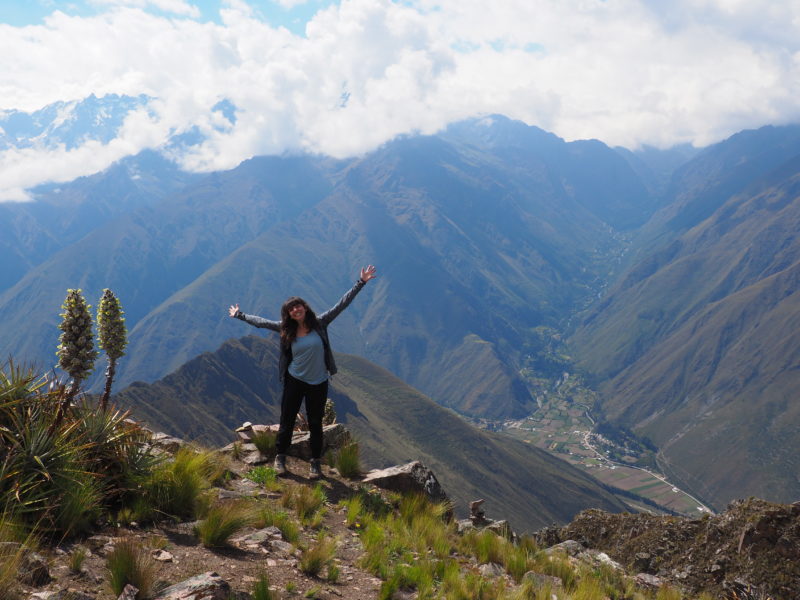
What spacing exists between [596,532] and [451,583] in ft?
37.0

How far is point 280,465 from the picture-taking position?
1207cm

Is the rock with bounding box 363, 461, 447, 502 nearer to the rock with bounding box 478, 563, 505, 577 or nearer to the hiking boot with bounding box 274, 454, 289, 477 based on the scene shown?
the hiking boot with bounding box 274, 454, 289, 477

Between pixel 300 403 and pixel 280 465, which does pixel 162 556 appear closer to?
pixel 300 403

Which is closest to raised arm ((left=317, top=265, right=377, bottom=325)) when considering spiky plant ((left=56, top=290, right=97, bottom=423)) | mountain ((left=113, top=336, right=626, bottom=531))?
spiky plant ((left=56, top=290, right=97, bottom=423))

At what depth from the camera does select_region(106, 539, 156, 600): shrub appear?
598 cm

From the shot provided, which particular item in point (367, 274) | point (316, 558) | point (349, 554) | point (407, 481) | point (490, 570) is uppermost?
point (367, 274)

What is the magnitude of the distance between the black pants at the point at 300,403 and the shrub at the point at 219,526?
3105 millimetres

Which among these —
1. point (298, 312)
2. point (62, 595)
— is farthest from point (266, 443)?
point (62, 595)

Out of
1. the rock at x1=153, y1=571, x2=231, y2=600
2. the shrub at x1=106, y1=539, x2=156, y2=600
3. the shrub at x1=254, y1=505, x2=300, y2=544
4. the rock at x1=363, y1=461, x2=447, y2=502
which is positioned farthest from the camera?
the rock at x1=363, y1=461, x2=447, y2=502

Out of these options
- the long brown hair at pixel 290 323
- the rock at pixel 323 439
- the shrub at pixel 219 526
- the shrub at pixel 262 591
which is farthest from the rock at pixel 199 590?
the rock at pixel 323 439

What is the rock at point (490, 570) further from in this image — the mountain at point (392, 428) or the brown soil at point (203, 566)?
the mountain at point (392, 428)

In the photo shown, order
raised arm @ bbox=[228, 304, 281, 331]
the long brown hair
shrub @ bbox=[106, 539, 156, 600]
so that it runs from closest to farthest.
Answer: shrub @ bbox=[106, 539, 156, 600] → the long brown hair → raised arm @ bbox=[228, 304, 281, 331]

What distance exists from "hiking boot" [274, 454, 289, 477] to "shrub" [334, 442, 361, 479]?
4.80 feet

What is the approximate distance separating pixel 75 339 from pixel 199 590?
7205 millimetres
